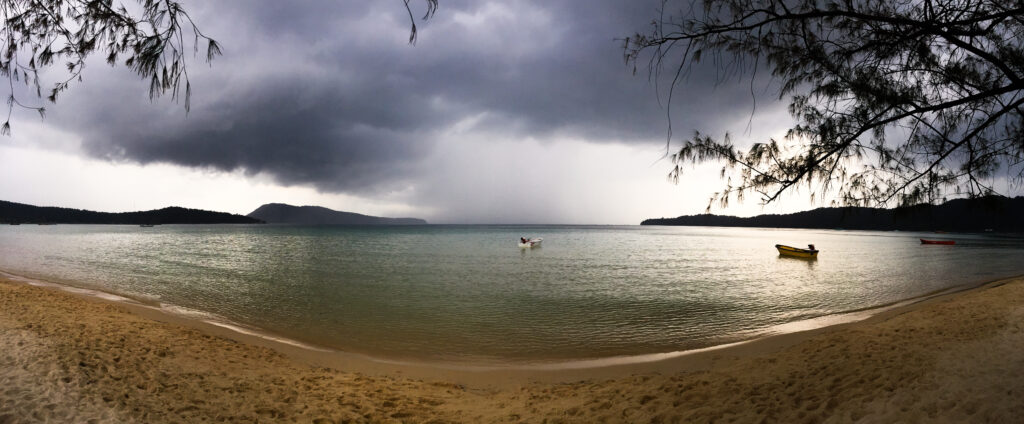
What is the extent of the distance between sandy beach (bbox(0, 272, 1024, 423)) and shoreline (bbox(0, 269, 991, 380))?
0.11m

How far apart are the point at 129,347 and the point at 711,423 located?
9396 millimetres

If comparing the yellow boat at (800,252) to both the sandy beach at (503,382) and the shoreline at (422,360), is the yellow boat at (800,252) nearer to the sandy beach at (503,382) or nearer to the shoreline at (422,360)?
the shoreline at (422,360)

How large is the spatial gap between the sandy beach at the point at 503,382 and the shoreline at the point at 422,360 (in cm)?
11

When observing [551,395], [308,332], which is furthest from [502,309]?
[551,395]

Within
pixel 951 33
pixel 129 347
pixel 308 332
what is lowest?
pixel 308 332

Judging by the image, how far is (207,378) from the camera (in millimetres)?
5828

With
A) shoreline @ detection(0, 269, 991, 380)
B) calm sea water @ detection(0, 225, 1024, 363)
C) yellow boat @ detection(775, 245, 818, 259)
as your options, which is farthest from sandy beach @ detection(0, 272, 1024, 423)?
yellow boat @ detection(775, 245, 818, 259)

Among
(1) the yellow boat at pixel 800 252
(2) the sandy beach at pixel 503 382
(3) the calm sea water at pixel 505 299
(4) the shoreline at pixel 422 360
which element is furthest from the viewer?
(1) the yellow boat at pixel 800 252

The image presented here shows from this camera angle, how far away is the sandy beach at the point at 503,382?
14.8 feet

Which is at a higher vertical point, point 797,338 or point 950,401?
point 950,401

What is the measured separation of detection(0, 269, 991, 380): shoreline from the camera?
7.54 metres

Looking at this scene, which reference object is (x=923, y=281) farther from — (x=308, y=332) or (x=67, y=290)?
(x=67, y=290)

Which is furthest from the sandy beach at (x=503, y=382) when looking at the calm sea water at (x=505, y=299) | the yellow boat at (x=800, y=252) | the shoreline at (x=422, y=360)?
the yellow boat at (x=800, y=252)

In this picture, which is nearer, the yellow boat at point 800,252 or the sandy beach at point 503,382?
the sandy beach at point 503,382
